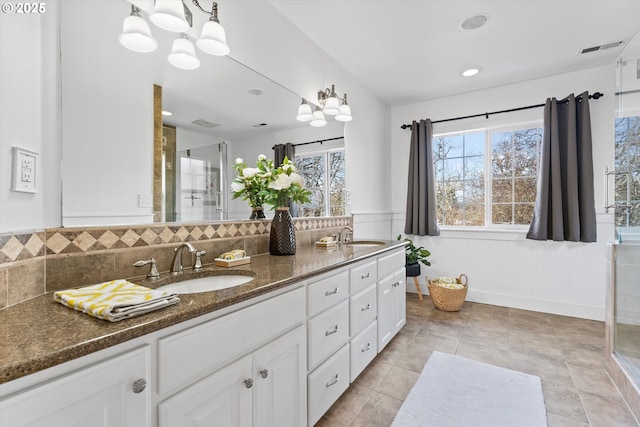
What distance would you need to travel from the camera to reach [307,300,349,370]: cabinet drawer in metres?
1.39

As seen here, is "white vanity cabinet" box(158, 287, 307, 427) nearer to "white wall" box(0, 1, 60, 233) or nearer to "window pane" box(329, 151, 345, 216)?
"white wall" box(0, 1, 60, 233)

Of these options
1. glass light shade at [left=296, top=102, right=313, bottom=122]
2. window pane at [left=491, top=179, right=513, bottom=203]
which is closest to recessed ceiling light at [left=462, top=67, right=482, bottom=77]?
window pane at [left=491, top=179, right=513, bottom=203]

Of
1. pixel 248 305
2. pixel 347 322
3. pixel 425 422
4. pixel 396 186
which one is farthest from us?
pixel 396 186

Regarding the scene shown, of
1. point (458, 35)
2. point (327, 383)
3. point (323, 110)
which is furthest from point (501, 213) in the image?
point (327, 383)

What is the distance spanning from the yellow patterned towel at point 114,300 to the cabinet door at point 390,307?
1602 millimetres

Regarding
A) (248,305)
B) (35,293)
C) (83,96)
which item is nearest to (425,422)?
(248,305)

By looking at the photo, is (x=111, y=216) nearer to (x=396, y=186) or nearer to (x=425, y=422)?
(x=425, y=422)

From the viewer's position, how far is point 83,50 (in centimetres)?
108

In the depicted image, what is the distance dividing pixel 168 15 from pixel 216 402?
1.49 m

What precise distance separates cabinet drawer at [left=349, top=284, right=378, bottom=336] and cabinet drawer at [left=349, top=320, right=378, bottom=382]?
5cm

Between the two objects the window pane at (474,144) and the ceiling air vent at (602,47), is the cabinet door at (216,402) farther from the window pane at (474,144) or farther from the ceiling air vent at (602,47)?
the ceiling air vent at (602,47)

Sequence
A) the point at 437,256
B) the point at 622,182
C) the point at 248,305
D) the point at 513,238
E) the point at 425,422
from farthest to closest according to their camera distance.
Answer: the point at 437,256
the point at 513,238
the point at 622,182
the point at 425,422
the point at 248,305

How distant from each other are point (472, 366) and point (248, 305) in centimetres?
183

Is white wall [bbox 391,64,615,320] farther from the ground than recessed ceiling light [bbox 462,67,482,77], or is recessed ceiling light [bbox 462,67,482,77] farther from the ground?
recessed ceiling light [bbox 462,67,482,77]
